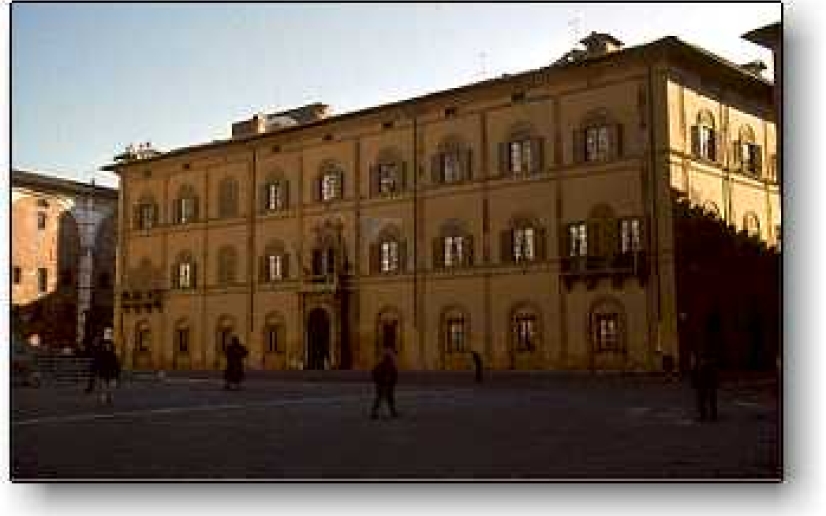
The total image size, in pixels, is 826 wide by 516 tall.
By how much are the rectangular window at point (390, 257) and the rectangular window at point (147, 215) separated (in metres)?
5.87

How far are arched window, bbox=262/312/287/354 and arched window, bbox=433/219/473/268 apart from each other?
4.52 m

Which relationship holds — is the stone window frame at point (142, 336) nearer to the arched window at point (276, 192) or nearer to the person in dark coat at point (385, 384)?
the arched window at point (276, 192)

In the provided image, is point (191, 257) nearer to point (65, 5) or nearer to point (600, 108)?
point (600, 108)

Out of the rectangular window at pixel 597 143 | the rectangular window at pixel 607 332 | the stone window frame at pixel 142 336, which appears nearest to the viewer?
the rectangular window at pixel 607 332

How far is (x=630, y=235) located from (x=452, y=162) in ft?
15.2

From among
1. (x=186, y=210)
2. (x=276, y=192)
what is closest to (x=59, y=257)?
(x=276, y=192)

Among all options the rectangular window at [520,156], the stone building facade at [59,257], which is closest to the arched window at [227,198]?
the rectangular window at [520,156]

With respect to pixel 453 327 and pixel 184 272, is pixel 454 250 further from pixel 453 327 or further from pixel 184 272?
pixel 184 272

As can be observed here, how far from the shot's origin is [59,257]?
1005 centimetres

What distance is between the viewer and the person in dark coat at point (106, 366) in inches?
508

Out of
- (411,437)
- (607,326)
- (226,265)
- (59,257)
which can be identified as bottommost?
(411,437)

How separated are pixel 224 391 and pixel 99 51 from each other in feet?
28.6

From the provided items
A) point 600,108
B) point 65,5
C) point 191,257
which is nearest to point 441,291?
point 600,108

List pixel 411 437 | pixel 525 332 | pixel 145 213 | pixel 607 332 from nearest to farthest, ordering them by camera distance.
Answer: pixel 411 437 < pixel 607 332 < pixel 525 332 < pixel 145 213
